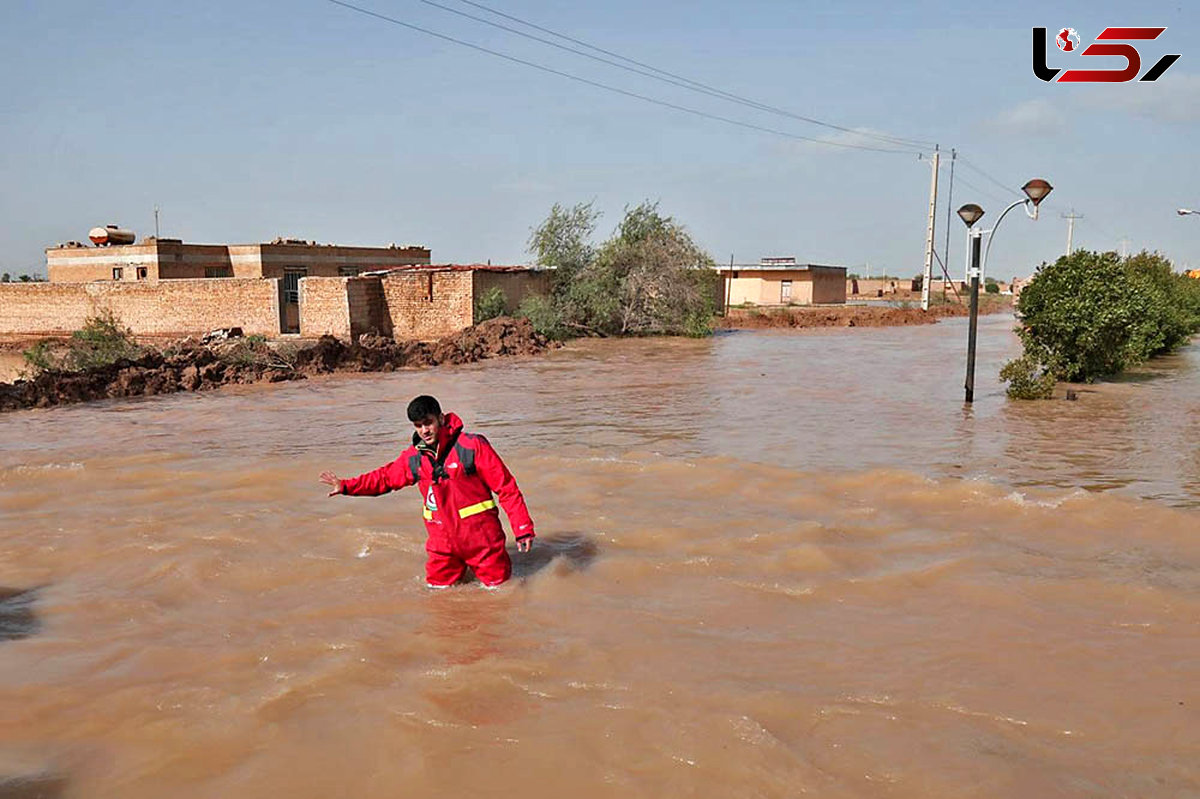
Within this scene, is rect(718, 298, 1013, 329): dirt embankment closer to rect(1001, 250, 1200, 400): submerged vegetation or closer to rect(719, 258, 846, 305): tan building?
rect(719, 258, 846, 305): tan building

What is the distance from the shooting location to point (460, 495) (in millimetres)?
5852

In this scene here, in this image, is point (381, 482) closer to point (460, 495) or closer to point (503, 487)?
point (460, 495)

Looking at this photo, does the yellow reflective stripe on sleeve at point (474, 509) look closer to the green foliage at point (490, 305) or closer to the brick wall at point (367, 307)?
the brick wall at point (367, 307)

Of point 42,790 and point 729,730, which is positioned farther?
point 729,730

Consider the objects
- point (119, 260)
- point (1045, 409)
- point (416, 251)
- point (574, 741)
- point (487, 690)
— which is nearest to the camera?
point (574, 741)

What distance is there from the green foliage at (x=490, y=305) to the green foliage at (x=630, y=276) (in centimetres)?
352

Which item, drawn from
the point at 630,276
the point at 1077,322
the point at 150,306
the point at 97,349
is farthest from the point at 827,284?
the point at 97,349

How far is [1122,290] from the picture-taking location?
16625 mm

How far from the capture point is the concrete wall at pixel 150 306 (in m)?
28.2

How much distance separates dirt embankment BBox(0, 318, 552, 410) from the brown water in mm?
5256

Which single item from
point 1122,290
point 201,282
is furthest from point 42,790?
point 201,282

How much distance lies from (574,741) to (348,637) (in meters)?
1.83

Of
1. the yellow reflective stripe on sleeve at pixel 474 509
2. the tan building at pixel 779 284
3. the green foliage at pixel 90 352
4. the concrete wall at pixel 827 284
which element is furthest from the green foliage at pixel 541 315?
the concrete wall at pixel 827 284

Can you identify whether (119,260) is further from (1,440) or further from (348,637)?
(348,637)
